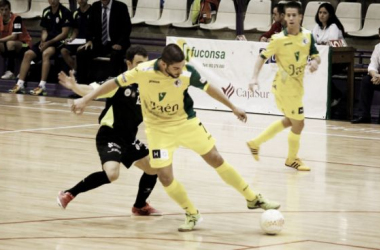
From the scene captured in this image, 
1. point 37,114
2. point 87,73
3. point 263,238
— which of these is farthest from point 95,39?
point 263,238

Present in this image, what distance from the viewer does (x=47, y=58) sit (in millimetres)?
18484

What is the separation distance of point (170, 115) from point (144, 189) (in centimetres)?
92

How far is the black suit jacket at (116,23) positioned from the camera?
1755 cm

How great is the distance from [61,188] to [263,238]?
284cm

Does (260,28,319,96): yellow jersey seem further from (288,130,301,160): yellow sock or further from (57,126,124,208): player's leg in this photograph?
(57,126,124,208): player's leg

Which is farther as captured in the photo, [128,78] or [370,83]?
[370,83]

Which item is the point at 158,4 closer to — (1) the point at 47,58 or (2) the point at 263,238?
(1) the point at 47,58

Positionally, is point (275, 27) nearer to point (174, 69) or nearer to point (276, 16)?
point (276, 16)

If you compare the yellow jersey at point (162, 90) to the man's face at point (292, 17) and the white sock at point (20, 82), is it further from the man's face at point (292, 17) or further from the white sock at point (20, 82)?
the white sock at point (20, 82)

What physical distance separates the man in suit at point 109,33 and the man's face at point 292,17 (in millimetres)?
7042

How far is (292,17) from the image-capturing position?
35.3ft

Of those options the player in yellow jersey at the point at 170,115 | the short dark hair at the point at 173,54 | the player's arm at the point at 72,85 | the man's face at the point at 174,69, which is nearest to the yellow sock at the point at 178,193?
the player in yellow jersey at the point at 170,115

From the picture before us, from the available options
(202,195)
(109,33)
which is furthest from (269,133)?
(109,33)

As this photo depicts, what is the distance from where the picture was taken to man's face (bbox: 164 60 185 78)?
729 centimetres
